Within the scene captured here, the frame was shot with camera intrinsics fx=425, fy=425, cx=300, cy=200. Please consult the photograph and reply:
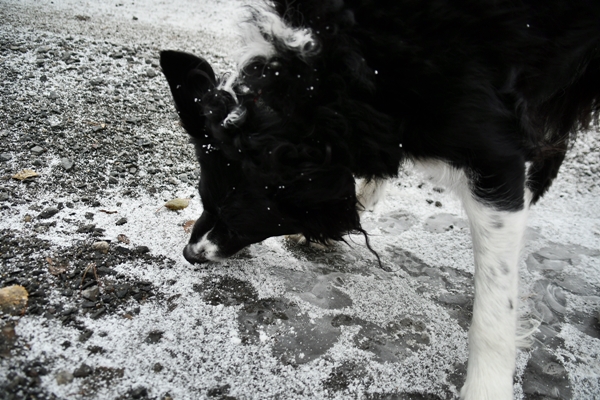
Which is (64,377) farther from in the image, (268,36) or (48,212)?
(268,36)

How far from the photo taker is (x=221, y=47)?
4770 mm

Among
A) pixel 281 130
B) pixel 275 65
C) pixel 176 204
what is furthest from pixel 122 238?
pixel 275 65

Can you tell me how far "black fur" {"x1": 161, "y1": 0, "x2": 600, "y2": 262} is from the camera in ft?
5.41

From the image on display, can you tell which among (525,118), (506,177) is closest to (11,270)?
(506,177)

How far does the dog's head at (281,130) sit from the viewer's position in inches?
65.3

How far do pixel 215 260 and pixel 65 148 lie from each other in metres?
1.50

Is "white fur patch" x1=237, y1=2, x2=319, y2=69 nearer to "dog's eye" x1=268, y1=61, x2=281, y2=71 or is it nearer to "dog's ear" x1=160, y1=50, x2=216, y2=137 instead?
"dog's eye" x1=268, y1=61, x2=281, y2=71

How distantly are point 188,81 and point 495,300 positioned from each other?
66.0 inches

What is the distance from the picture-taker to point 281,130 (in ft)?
5.54

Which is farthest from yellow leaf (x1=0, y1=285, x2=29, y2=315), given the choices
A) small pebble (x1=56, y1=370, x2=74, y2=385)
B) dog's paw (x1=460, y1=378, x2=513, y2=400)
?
dog's paw (x1=460, y1=378, x2=513, y2=400)

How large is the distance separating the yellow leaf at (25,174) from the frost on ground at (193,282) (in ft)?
0.13

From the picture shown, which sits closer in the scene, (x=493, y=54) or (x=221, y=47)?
(x=493, y=54)

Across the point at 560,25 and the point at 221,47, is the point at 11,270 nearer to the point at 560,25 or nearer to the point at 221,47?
the point at 560,25

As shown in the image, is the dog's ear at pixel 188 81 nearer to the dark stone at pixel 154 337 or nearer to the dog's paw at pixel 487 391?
the dark stone at pixel 154 337
